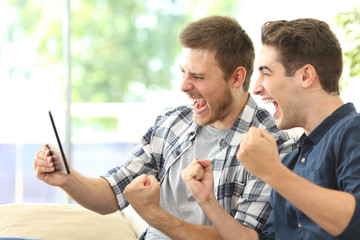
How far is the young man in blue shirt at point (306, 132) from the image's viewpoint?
132cm

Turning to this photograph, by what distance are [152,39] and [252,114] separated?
3.38 m

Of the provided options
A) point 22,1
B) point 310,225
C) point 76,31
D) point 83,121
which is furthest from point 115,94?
point 310,225

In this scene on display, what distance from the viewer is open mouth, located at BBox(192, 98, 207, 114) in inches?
81.4

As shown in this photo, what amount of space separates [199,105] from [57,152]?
566 millimetres

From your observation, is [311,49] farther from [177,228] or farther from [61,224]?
[61,224]

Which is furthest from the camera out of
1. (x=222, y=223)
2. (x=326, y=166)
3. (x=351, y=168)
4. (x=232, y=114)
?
(x=232, y=114)

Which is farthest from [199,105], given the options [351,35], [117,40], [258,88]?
[117,40]

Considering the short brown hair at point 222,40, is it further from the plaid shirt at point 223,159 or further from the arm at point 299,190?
the arm at point 299,190

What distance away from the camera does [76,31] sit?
509cm

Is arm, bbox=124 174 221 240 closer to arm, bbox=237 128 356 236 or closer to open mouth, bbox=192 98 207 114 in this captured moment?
open mouth, bbox=192 98 207 114

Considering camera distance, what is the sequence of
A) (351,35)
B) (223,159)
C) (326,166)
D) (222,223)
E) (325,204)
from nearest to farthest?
(325,204)
(326,166)
(222,223)
(223,159)
(351,35)

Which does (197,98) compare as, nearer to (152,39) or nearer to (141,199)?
(141,199)

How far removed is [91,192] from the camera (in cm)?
203

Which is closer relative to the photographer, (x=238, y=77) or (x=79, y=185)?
(x=79, y=185)
